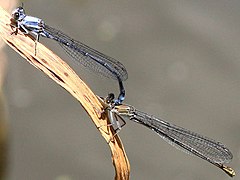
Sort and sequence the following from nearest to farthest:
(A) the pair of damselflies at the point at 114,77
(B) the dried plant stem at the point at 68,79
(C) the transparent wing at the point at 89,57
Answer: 1. (B) the dried plant stem at the point at 68,79
2. (A) the pair of damselflies at the point at 114,77
3. (C) the transparent wing at the point at 89,57

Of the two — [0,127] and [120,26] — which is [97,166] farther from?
[120,26]

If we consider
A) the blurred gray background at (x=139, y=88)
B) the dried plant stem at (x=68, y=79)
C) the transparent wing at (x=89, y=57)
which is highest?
the blurred gray background at (x=139, y=88)

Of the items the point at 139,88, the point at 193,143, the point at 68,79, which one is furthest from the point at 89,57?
the point at 139,88

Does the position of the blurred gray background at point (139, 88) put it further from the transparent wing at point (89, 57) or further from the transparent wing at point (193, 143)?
the transparent wing at point (89, 57)

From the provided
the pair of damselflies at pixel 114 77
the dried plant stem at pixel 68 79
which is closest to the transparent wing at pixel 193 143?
the pair of damselflies at pixel 114 77

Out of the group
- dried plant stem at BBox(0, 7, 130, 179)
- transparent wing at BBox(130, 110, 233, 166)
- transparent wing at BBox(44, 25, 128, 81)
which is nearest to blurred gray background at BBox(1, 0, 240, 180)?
transparent wing at BBox(130, 110, 233, 166)

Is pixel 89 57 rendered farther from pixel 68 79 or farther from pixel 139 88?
pixel 139 88

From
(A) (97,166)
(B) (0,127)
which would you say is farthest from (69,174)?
(B) (0,127)

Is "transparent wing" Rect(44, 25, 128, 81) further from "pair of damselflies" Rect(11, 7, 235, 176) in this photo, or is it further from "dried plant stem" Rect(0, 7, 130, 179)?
"dried plant stem" Rect(0, 7, 130, 179)
